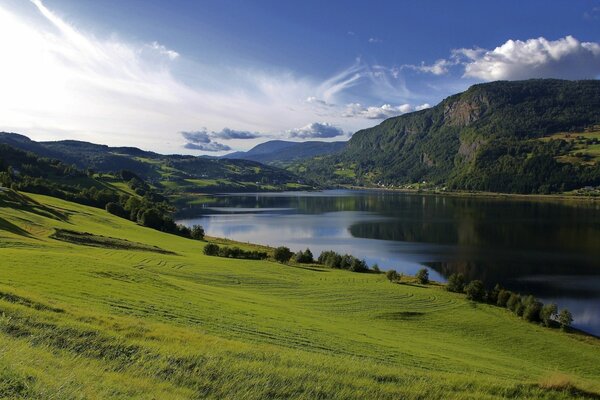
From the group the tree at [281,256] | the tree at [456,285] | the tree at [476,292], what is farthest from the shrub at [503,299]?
the tree at [281,256]

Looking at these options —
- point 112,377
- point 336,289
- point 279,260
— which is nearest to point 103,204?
point 279,260

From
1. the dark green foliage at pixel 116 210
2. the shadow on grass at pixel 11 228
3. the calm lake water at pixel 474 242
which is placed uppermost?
the shadow on grass at pixel 11 228

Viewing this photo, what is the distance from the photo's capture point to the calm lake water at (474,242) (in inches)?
2482

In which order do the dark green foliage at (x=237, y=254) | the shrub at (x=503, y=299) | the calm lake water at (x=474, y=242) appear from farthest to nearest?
the dark green foliage at (x=237, y=254) < the calm lake water at (x=474, y=242) < the shrub at (x=503, y=299)

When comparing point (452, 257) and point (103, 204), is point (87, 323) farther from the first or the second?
point (103, 204)

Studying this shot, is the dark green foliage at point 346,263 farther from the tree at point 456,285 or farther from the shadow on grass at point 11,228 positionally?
the shadow on grass at point 11,228

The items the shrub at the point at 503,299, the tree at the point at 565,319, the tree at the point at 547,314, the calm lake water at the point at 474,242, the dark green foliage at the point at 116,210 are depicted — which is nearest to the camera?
the tree at the point at 565,319

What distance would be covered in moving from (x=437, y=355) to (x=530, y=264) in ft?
199

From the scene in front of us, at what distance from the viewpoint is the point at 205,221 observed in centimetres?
14150

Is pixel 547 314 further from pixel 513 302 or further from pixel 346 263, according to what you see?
pixel 346 263

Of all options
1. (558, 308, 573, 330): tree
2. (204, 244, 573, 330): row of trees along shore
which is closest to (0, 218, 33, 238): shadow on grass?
(204, 244, 573, 330): row of trees along shore

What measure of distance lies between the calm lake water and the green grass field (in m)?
18.0

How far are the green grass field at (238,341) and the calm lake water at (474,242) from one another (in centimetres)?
1802

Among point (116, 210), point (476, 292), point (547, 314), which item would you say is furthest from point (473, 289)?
point (116, 210)
